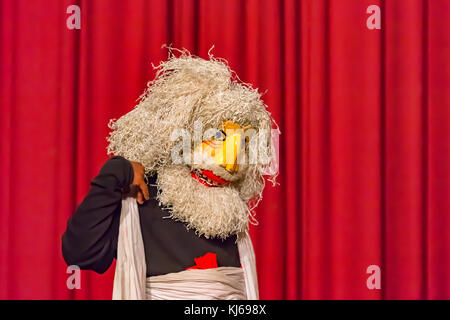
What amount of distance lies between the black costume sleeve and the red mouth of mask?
0.52 ft

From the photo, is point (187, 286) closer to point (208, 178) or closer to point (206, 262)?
point (206, 262)

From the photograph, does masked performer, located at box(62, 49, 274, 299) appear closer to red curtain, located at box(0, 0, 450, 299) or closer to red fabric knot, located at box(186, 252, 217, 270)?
red fabric knot, located at box(186, 252, 217, 270)

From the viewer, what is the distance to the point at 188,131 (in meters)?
1.21

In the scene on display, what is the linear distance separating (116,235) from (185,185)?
0.59 feet

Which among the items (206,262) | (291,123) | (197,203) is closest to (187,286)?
(206,262)

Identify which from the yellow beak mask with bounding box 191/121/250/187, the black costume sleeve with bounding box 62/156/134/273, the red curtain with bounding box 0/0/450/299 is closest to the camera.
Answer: the black costume sleeve with bounding box 62/156/134/273

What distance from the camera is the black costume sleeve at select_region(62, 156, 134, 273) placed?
1.08 metres

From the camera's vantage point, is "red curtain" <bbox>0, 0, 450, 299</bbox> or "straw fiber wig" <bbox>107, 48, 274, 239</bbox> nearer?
"straw fiber wig" <bbox>107, 48, 274, 239</bbox>

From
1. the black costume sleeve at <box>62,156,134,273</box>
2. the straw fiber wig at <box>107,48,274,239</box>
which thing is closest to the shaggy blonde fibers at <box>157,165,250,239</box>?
the straw fiber wig at <box>107,48,274,239</box>

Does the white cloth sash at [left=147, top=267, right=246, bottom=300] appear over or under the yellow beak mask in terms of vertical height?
under
